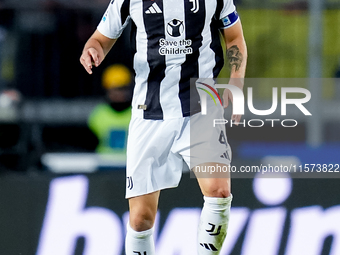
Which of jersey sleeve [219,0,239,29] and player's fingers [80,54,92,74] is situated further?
jersey sleeve [219,0,239,29]

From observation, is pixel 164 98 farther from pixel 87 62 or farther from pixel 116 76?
pixel 116 76

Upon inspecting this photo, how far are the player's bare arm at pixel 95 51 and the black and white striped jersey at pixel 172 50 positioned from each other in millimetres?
210

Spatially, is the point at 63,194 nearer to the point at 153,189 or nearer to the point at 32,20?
the point at 153,189

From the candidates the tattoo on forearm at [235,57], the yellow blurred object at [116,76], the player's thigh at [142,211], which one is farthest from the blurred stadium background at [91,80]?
the tattoo on forearm at [235,57]

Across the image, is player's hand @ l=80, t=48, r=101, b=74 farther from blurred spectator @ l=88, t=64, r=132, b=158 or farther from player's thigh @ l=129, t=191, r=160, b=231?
blurred spectator @ l=88, t=64, r=132, b=158

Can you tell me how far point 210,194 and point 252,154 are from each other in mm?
2596

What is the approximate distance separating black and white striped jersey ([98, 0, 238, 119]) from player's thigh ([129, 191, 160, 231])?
433 millimetres

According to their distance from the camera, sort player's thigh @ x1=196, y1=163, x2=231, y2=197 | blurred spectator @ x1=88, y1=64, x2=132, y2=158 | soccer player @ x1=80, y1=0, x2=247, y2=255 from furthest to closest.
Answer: blurred spectator @ x1=88, y1=64, x2=132, y2=158
soccer player @ x1=80, y1=0, x2=247, y2=255
player's thigh @ x1=196, y1=163, x2=231, y2=197

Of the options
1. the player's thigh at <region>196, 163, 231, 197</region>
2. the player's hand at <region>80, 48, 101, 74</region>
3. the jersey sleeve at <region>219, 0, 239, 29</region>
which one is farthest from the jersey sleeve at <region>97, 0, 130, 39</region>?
the player's thigh at <region>196, 163, 231, 197</region>

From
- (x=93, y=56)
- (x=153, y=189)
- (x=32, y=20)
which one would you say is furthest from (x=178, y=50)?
(x=32, y=20)

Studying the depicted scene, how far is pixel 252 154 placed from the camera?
5430 mm

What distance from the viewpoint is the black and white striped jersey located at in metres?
3.04

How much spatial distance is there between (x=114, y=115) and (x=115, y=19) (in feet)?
6.88

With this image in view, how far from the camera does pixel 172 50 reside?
3.04m
